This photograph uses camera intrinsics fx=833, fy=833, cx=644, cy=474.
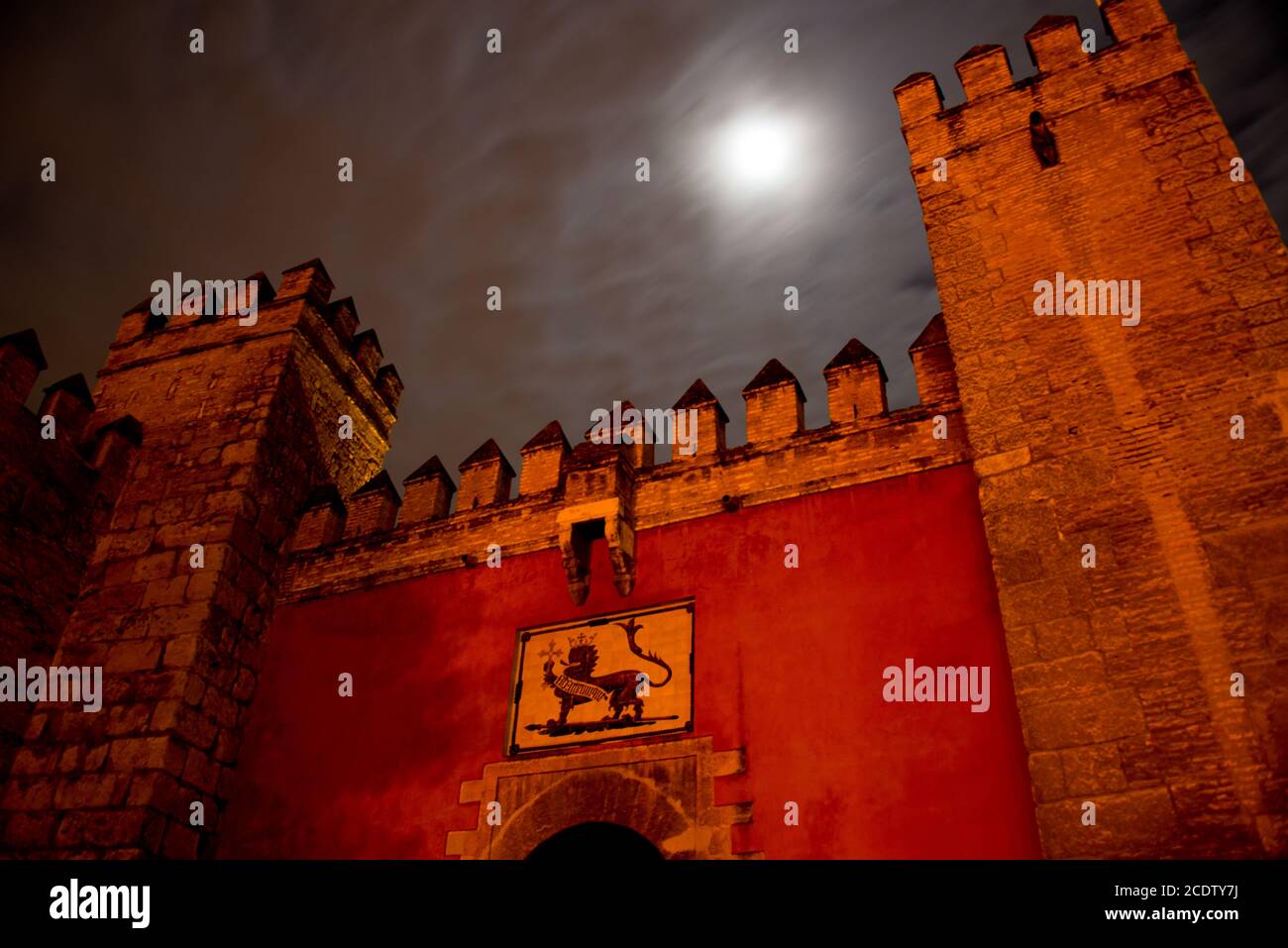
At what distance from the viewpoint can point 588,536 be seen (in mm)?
7367

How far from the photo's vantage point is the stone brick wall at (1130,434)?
455 centimetres

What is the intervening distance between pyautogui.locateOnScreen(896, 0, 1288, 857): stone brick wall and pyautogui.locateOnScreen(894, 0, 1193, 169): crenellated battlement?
2 centimetres

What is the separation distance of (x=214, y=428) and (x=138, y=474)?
92 centimetres

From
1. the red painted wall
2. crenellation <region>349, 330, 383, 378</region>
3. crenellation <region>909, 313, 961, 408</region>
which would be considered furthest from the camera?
crenellation <region>349, 330, 383, 378</region>

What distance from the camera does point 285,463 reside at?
905 cm

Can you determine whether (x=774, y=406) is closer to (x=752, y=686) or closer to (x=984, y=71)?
(x=752, y=686)

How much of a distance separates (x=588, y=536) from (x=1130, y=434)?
4244 mm

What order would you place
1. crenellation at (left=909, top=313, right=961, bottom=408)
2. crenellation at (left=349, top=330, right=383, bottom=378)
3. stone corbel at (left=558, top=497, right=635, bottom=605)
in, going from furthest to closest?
crenellation at (left=349, top=330, right=383, bottom=378)
stone corbel at (left=558, top=497, right=635, bottom=605)
crenellation at (left=909, top=313, right=961, bottom=408)

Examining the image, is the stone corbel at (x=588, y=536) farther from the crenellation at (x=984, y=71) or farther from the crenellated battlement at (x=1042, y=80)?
the crenellation at (x=984, y=71)

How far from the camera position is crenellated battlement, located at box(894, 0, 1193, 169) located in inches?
282
